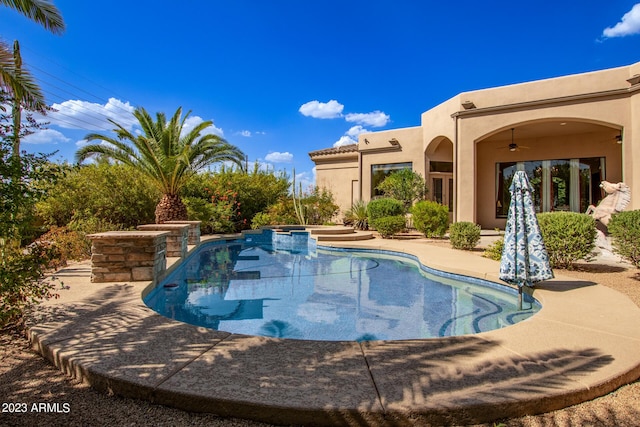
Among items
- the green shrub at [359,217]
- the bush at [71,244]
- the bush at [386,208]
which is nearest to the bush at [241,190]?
the green shrub at [359,217]

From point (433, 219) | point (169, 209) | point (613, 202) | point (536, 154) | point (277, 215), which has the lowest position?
point (433, 219)

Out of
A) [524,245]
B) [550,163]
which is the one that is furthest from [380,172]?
[524,245]

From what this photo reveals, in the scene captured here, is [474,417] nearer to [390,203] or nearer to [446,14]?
[390,203]

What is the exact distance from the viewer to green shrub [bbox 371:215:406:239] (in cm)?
1409

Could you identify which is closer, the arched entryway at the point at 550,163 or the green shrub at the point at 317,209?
the arched entryway at the point at 550,163

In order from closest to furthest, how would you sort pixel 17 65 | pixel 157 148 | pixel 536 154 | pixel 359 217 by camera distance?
pixel 17 65
pixel 157 148
pixel 536 154
pixel 359 217

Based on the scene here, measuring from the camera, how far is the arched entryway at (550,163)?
1438cm

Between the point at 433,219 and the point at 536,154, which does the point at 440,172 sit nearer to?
the point at 536,154

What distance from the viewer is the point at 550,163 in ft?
52.1

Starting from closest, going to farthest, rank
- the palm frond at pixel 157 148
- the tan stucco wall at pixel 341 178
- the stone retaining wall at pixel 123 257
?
the stone retaining wall at pixel 123 257 < the palm frond at pixel 157 148 < the tan stucco wall at pixel 341 178

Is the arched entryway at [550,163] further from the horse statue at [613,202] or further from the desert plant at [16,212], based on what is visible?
the desert plant at [16,212]

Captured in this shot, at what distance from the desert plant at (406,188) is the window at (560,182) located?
3.88 m

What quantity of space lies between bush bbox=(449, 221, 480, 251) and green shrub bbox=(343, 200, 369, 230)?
581cm

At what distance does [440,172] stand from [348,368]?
16391 millimetres
